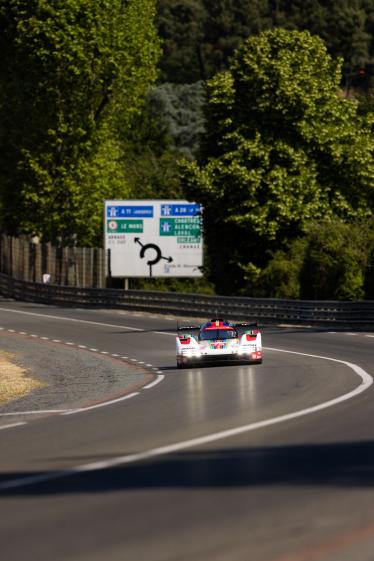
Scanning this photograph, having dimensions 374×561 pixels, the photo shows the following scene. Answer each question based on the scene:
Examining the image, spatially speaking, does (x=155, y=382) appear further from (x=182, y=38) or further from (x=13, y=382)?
(x=182, y=38)

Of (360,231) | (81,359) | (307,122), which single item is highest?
(307,122)

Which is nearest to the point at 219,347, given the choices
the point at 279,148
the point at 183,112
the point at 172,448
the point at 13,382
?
the point at 13,382

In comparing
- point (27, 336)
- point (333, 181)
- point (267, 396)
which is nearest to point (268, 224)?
point (333, 181)

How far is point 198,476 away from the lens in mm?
11742

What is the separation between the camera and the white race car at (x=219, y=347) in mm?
30047

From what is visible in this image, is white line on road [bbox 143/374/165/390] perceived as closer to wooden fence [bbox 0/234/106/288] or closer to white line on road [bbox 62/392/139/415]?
white line on road [bbox 62/392/139/415]

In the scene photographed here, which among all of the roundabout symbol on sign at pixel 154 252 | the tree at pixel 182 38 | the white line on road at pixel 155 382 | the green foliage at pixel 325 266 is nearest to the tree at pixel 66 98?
the roundabout symbol on sign at pixel 154 252

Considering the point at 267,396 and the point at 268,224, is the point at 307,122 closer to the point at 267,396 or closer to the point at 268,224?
the point at 268,224

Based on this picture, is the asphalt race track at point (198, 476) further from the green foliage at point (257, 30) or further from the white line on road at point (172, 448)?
the green foliage at point (257, 30)

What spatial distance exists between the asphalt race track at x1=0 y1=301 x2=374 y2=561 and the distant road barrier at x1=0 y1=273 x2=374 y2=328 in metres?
20.8

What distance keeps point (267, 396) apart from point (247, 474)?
9.46m

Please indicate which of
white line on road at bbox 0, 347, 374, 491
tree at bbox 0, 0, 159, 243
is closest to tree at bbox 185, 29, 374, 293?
tree at bbox 0, 0, 159, 243

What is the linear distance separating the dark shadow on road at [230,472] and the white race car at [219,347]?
53.2ft

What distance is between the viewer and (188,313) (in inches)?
2174
